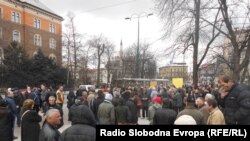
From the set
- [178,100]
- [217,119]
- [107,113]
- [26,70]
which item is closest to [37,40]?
[26,70]

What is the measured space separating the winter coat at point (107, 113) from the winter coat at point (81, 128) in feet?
19.8

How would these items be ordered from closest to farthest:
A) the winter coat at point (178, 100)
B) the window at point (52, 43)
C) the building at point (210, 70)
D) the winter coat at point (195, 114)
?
1. the winter coat at point (195, 114)
2. the winter coat at point (178, 100)
3. the building at point (210, 70)
4. the window at point (52, 43)

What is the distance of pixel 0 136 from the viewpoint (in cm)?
959

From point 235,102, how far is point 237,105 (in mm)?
66

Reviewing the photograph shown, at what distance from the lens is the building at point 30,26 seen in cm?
6128

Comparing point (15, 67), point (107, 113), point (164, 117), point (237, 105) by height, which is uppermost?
point (15, 67)

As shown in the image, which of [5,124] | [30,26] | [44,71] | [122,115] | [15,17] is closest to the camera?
[5,124]

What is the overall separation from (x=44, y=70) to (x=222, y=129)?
54.2 m

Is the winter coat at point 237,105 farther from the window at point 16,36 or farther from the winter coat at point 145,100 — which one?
the window at point 16,36

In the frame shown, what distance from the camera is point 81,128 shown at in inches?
229

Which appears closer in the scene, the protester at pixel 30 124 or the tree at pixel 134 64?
the protester at pixel 30 124

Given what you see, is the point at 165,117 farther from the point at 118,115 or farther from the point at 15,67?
the point at 15,67

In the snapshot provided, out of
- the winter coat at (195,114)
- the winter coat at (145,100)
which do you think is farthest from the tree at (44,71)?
the winter coat at (195,114)

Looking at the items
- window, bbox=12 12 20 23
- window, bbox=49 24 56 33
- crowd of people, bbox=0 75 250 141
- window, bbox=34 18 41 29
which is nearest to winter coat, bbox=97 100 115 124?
crowd of people, bbox=0 75 250 141
